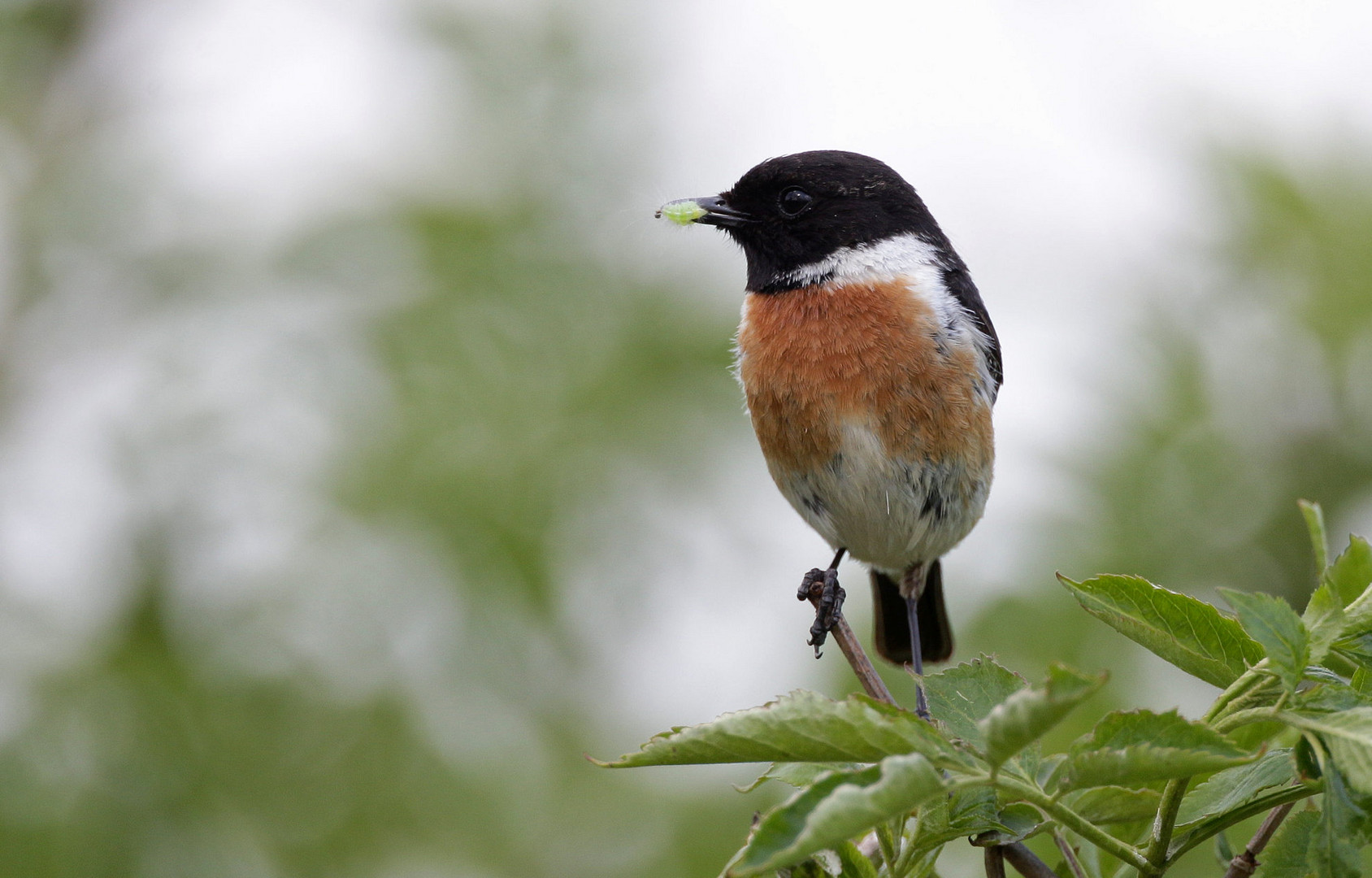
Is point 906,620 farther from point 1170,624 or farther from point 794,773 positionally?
point 1170,624

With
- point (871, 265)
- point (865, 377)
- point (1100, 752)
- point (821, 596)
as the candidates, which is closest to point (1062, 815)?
point (1100, 752)

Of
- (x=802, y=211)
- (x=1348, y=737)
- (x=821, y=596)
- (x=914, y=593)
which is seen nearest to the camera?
(x=1348, y=737)

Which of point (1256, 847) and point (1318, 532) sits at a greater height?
point (1318, 532)

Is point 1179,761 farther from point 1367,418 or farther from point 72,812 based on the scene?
point 72,812

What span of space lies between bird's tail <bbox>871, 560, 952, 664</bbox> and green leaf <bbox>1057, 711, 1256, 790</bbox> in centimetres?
349

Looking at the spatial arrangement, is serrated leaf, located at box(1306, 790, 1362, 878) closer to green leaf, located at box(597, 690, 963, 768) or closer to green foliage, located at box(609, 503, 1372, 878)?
green foliage, located at box(609, 503, 1372, 878)

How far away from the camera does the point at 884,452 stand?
3.82 metres

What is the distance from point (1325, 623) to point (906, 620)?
142 inches

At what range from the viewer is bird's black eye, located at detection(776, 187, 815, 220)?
166 inches

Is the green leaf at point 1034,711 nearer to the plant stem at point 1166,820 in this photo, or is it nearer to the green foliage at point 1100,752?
the green foliage at point 1100,752

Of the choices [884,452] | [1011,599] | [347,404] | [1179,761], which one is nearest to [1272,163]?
[1011,599]

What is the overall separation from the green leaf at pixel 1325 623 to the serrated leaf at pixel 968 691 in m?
0.35

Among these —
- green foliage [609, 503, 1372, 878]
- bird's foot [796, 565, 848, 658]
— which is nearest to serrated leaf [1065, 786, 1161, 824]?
green foliage [609, 503, 1372, 878]

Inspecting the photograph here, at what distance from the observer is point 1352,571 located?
1.54 meters
